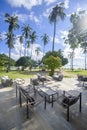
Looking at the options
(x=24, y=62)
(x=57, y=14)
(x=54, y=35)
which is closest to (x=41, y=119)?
(x=54, y=35)

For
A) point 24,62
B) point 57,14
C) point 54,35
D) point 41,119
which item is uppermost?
point 57,14

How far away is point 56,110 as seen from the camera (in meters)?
6.82

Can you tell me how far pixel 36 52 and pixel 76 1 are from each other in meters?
63.5

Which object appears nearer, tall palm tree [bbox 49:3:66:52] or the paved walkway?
the paved walkway

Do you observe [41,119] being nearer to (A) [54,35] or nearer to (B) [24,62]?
(A) [54,35]

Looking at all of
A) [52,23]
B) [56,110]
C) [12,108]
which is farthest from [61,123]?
[52,23]

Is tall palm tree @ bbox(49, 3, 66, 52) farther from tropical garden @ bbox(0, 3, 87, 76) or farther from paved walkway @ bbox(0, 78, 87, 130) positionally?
paved walkway @ bbox(0, 78, 87, 130)

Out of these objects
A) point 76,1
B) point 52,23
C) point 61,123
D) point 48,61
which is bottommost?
point 61,123

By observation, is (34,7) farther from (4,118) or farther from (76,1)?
(4,118)

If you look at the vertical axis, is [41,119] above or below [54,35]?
below

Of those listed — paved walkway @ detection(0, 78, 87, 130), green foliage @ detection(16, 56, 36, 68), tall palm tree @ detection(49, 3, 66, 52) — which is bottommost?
paved walkway @ detection(0, 78, 87, 130)

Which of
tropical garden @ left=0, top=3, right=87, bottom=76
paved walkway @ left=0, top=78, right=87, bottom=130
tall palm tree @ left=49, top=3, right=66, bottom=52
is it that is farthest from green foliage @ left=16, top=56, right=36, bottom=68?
paved walkway @ left=0, top=78, right=87, bottom=130

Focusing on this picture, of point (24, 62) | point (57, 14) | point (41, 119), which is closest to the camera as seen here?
point (41, 119)

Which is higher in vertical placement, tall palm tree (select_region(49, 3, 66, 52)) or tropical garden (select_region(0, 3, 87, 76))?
tall palm tree (select_region(49, 3, 66, 52))
